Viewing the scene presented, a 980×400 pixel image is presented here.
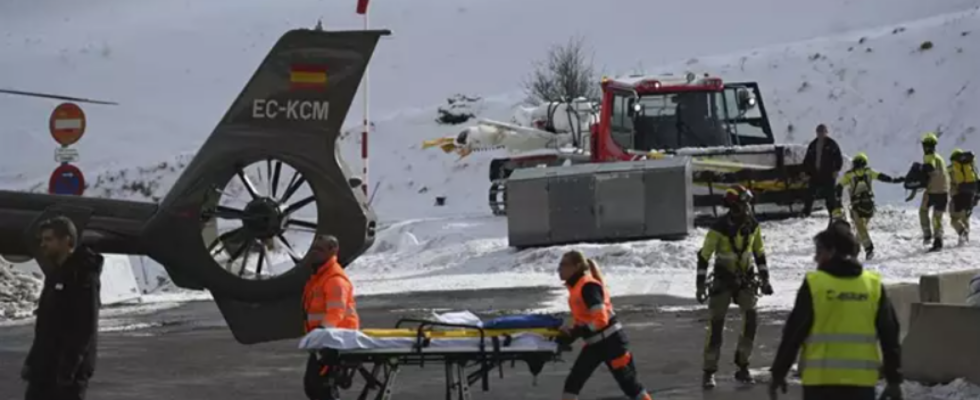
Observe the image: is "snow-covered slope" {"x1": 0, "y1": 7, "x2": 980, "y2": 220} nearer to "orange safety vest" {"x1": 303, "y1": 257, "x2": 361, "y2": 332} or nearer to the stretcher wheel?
the stretcher wheel

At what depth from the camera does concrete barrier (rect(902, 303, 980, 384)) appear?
1132cm

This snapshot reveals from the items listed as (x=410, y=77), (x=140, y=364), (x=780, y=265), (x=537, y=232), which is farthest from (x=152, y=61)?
(x=140, y=364)

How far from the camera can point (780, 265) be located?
76.2ft

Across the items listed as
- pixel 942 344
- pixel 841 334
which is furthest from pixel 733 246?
pixel 841 334

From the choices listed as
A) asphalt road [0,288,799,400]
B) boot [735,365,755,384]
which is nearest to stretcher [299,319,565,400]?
asphalt road [0,288,799,400]

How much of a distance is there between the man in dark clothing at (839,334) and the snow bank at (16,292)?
1556cm

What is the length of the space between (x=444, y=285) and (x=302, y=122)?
1042cm

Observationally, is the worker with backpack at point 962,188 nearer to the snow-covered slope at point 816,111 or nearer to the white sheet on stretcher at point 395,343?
the white sheet on stretcher at point 395,343

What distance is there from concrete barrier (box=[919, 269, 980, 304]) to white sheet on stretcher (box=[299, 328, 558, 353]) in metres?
5.21

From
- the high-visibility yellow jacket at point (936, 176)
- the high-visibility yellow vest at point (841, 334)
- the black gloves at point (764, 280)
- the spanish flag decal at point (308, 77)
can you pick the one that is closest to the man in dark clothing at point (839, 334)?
the high-visibility yellow vest at point (841, 334)

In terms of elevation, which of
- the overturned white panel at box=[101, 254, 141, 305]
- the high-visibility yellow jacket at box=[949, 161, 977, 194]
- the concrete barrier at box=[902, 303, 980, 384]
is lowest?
the overturned white panel at box=[101, 254, 141, 305]

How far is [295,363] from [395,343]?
16.7 ft

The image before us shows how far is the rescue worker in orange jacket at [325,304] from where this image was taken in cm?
988

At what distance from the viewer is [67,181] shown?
18141 mm
